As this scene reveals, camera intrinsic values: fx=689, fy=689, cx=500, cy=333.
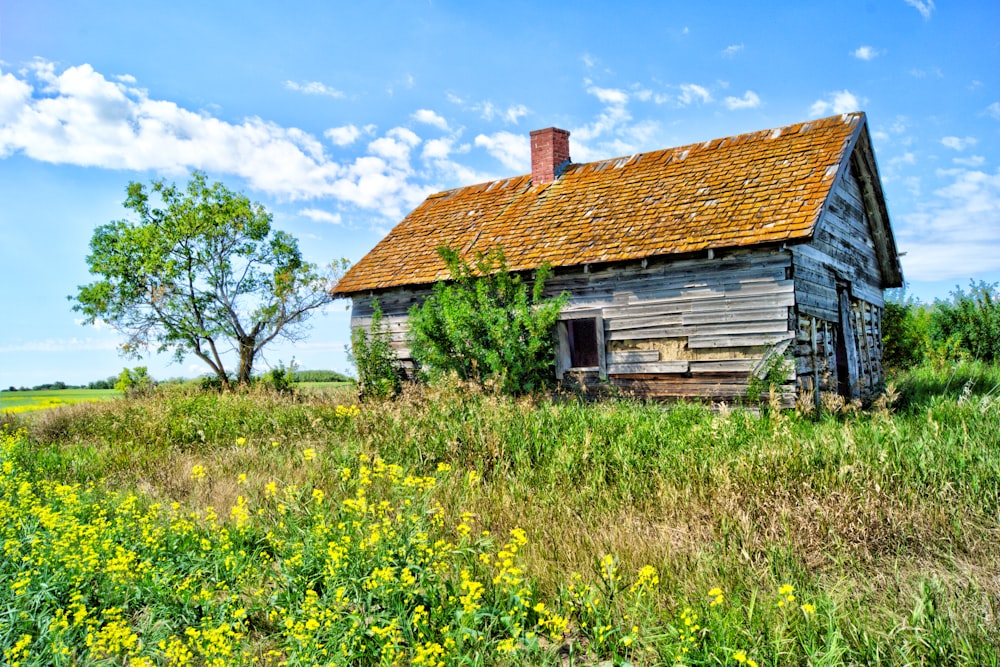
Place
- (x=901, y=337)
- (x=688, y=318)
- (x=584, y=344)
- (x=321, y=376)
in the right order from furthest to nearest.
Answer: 1. (x=321, y=376)
2. (x=584, y=344)
3. (x=901, y=337)
4. (x=688, y=318)

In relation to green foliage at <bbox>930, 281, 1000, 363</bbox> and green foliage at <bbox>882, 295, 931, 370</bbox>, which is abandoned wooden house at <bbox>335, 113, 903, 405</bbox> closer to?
green foliage at <bbox>882, 295, 931, 370</bbox>

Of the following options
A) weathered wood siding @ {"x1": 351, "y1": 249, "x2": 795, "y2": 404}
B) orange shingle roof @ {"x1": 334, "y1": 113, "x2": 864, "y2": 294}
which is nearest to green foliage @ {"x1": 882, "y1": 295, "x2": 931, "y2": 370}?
orange shingle roof @ {"x1": 334, "y1": 113, "x2": 864, "y2": 294}

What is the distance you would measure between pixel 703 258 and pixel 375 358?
7.70 m

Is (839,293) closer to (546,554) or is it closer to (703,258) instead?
(703,258)

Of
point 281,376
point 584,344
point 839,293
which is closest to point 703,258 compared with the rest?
point 839,293

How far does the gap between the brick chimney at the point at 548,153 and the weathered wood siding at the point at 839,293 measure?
260 inches

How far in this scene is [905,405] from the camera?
482 inches

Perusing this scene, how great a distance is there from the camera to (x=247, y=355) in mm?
24125

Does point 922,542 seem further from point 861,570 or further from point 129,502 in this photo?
point 129,502

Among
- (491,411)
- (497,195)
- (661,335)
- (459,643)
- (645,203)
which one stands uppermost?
(497,195)

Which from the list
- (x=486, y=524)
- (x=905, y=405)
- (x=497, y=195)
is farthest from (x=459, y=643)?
(x=497, y=195)


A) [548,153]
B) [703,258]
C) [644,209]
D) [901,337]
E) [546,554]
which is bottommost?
[546,554]

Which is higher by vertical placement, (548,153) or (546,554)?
(548,153)

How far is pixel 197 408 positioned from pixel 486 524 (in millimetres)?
8056
